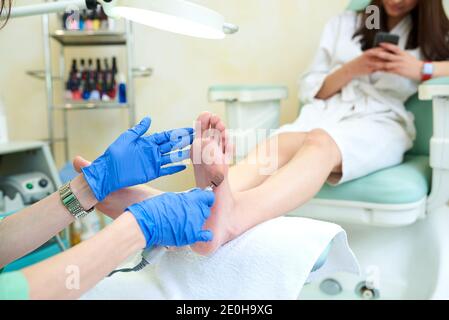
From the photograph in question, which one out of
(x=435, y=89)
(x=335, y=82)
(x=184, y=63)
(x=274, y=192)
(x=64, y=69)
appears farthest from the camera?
(x=64, y=69)

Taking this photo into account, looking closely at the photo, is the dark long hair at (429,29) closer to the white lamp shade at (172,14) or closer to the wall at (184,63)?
the wall at (184,63)

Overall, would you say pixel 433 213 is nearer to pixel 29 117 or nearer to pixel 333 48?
pixel 333 48

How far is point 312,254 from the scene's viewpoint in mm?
560

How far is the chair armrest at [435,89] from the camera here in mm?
862

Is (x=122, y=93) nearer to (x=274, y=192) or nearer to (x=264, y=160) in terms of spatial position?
(x=264, y=160)

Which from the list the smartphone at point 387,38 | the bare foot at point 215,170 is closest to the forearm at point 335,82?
the smartphone at point 387,38

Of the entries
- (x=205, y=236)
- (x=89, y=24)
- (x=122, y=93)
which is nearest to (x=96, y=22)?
(x=89, y=24)

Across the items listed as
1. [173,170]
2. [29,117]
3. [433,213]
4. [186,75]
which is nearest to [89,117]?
[29,117]

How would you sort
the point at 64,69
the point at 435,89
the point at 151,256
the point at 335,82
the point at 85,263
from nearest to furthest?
the point at 85,263
the point at 151,256
the point at 435,89
the point at 335,82
the point at 64,69

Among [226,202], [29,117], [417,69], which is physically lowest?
[226,202]

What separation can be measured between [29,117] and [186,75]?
2.61ft

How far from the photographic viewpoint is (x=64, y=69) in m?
1.75

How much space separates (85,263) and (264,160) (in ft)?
1.65

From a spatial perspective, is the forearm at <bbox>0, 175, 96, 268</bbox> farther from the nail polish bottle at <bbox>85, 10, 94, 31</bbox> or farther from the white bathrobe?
the nail polish bottle at <bbox>85, 10, 94, 31</bbox>
